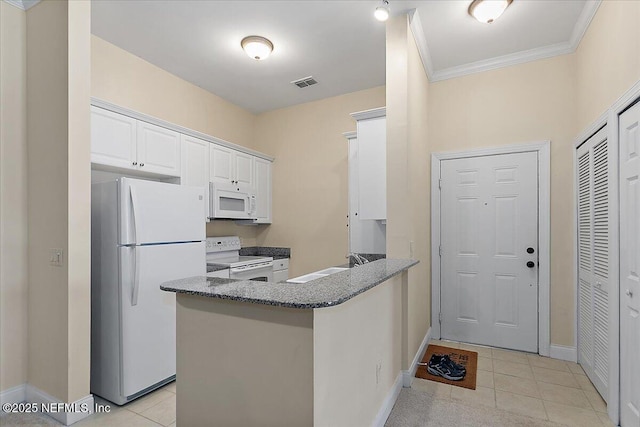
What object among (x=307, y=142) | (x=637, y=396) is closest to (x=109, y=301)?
(x=307, y=142)

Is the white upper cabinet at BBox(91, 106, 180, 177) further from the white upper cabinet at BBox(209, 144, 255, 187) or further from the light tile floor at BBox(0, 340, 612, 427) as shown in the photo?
the light tile floor at BBox(0, 340, 612, 427)

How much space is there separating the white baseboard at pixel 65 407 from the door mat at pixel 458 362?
98.4 inches

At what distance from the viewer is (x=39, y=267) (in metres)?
2.39

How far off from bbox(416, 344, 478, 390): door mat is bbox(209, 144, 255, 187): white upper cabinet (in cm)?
296

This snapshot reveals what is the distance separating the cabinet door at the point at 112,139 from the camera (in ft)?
9.07

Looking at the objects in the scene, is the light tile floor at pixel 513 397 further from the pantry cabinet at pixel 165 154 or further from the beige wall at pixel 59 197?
the pantry cabinet at pixel 165 154

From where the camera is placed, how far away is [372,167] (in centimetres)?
318

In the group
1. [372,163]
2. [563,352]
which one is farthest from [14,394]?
[563,352]

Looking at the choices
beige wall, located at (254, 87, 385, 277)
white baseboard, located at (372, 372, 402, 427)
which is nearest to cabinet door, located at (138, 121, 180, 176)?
beige wall, located at (254, 87, 385, 277)

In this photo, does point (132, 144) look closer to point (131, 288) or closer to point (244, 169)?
point (131, 288)

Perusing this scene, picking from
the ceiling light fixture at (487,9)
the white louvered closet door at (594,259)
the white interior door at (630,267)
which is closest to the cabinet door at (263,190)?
Answer: the ceiling light fixture at (487,9)

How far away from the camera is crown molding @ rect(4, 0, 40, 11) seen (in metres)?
2.41

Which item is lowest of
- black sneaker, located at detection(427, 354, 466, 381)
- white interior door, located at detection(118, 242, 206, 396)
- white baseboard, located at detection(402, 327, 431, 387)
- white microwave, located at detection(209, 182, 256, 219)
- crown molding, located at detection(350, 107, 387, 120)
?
black sneaker, located at detection(427, 354, 466, 381)

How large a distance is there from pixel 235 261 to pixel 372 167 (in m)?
2.16
